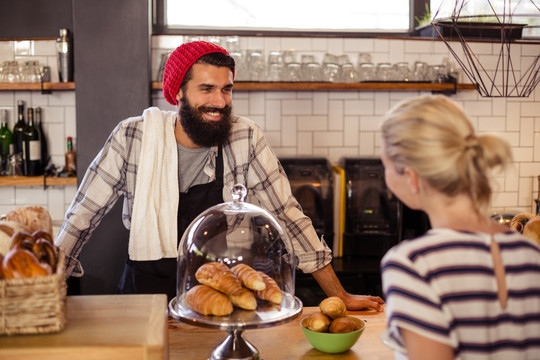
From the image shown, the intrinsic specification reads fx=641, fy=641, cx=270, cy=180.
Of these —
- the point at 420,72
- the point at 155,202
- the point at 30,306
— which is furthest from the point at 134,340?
the point at 420,72

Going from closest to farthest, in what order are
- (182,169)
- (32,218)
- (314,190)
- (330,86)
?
(32,218) → (182,169) → (314,190) → (330,86)

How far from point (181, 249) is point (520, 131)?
10.4ft

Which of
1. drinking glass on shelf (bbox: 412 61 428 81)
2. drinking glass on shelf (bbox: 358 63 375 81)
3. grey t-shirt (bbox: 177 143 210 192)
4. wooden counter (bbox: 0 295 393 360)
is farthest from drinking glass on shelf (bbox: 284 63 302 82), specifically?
wooden counter (bbox: 0 295 393 360)

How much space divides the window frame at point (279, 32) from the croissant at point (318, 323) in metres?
2.64

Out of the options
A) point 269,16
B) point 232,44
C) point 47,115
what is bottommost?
point 47,115

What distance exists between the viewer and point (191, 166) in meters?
2.52

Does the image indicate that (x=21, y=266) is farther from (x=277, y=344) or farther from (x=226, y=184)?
(x=226, y=184)

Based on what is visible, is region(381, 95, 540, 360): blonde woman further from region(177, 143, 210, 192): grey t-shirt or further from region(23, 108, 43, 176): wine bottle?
region(23, 108, 43, 176): wine bottle

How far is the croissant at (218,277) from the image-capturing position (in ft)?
5.00

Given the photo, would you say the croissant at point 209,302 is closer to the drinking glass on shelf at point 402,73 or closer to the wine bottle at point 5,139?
the drinking glass on shelf at point 402,73

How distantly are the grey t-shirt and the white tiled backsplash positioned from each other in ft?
5.01

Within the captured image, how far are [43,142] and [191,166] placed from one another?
1.88 meters

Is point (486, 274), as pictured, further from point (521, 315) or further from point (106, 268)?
point (106, 268)

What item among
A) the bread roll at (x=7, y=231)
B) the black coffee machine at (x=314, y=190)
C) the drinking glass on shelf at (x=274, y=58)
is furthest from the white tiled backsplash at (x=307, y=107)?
the bread roll at (x=7, y=231)
